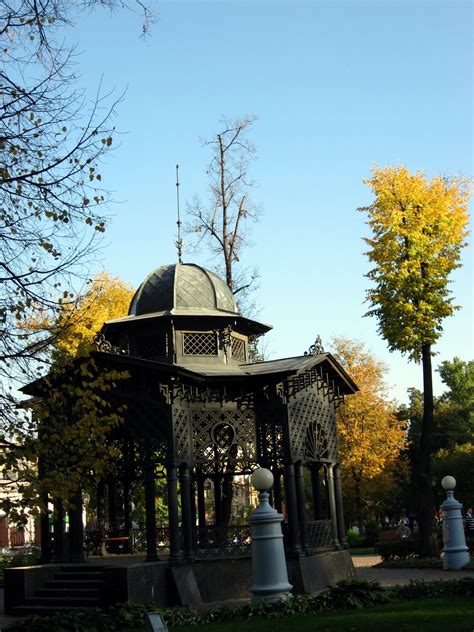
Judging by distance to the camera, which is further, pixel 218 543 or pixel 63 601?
pixel 218 543

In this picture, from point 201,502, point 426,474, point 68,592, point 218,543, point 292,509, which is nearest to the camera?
point 68,592

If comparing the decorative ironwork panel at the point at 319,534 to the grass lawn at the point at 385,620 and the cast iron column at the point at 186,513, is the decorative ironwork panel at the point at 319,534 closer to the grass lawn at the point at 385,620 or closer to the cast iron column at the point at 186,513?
the cast iron column at the point at 186,513

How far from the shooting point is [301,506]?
62.5 ft

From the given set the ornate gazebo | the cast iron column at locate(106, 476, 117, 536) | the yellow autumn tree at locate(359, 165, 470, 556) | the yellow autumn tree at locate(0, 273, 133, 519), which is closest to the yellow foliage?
the yellow autumn tree at locate(359, 165, 470, 556)

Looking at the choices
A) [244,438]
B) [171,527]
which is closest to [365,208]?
[244,438]

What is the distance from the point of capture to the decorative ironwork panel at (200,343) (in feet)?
64.7

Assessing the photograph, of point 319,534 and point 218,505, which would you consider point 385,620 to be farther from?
point 218,505

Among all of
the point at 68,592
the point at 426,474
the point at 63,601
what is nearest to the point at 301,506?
the point at 68,592

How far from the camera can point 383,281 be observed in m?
27.0

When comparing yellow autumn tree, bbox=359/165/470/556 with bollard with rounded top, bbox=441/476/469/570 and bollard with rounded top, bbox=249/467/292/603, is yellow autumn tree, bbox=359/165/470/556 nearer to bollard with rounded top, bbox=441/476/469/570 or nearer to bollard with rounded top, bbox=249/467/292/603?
bollard with rounded top, bbox=441/476/469/570

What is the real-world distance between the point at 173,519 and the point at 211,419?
2.45 m

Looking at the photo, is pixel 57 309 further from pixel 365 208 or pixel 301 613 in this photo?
pixel 365 208

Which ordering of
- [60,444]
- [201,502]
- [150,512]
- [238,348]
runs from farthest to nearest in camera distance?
1. [201,502]
2. [238,348]
3. [150,512]
4. [60,444]

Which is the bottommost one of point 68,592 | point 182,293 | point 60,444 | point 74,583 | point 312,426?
point 68,592
